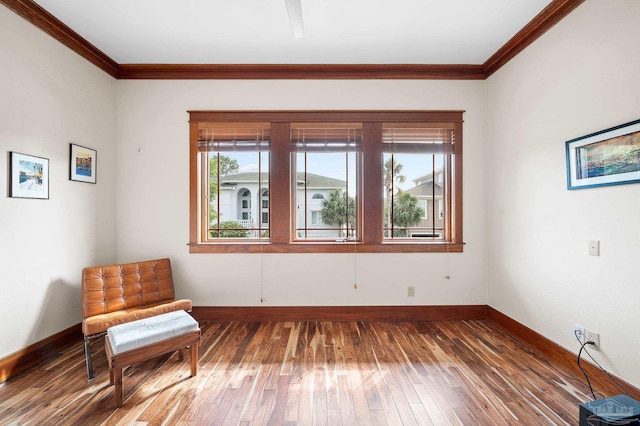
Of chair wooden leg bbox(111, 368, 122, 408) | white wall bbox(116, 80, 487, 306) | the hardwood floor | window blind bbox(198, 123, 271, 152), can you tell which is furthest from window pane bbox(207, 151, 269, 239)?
chair wooden leg bbox(111, 368, 122, 408)

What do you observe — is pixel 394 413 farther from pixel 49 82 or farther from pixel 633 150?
pixel 49 82

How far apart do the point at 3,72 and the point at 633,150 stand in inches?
180

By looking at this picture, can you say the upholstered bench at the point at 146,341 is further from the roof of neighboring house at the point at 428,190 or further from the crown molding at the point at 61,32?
the roof of neighboring house at the point at 428,190

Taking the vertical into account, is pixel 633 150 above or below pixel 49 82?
below

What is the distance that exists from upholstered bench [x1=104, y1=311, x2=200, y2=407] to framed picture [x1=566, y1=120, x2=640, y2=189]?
3235mm

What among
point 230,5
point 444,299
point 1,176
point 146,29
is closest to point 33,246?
point 1,176

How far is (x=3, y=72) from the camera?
2.24 metres

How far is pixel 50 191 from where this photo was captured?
262 centimetres

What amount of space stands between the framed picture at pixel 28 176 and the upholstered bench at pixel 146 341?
137 centimetres

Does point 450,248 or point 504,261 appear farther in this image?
point 450,248

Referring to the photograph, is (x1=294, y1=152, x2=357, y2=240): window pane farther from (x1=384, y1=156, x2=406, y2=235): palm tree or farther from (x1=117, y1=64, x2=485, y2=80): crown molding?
(x1=117, y1=64, x2=485, y2=80): crown molding

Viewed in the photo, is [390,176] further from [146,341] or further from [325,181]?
[146,341]

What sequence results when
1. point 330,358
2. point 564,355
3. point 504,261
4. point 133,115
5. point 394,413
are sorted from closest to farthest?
point 394,413 → point 564,355 → point 330,358 → point 504,261 → point 133,115

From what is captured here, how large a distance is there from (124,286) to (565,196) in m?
4.03
